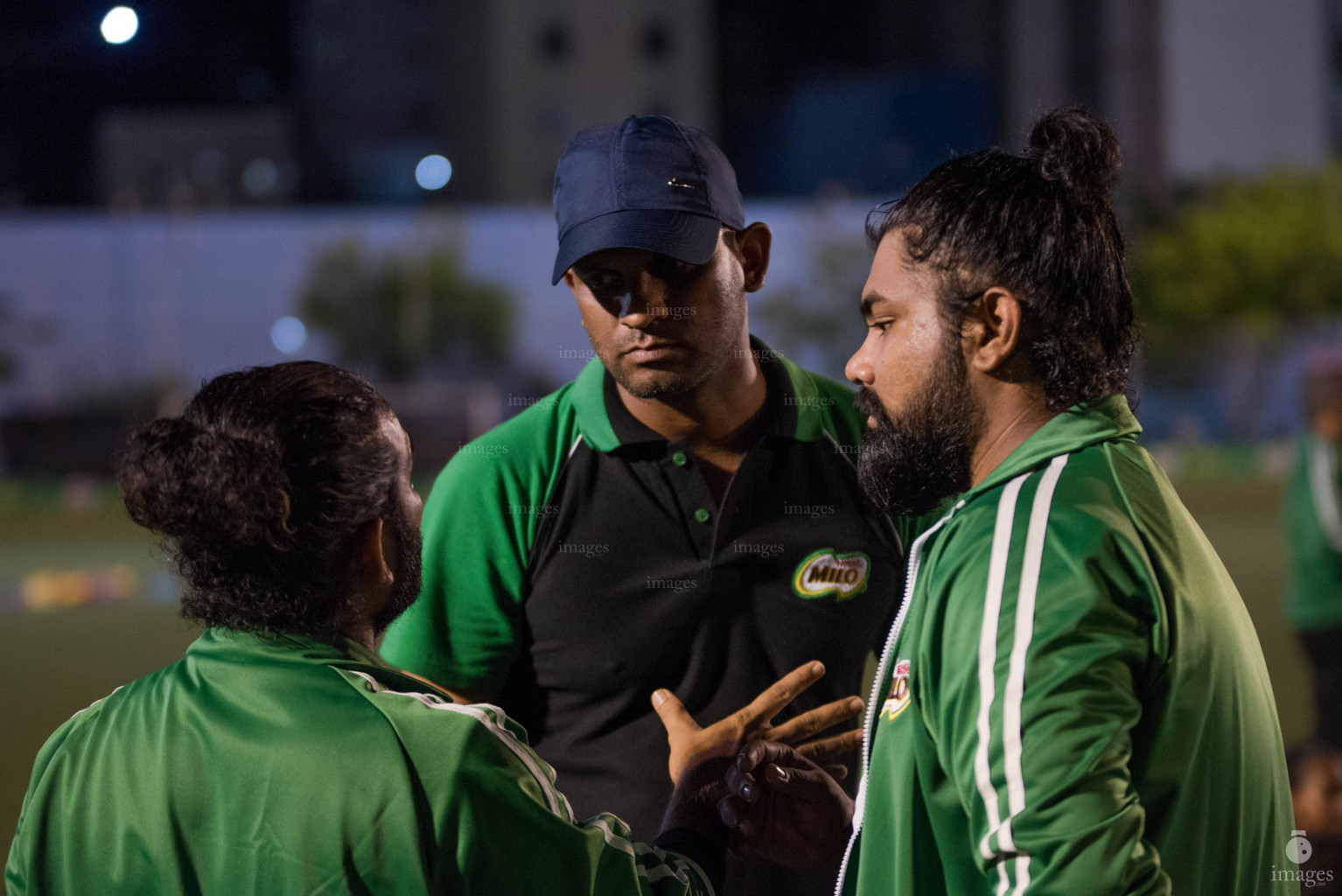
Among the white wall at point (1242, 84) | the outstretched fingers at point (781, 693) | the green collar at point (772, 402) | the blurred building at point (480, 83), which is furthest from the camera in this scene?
the white wall at point (1242, 84)

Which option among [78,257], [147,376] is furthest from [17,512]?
[78,257]

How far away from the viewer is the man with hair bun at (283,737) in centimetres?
121

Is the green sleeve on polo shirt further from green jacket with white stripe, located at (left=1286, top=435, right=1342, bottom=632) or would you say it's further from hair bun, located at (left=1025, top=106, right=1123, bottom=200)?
green jacket with white stripe, located at (left=1286, top=435, right=1342, bottom=632)

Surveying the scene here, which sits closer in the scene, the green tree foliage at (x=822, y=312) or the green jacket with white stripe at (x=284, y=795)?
the green jacket with white stripe at (x=284, y=795)

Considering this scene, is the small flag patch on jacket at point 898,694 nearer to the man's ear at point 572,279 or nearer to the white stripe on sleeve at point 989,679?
the white stripe on sleeve at point 989,679

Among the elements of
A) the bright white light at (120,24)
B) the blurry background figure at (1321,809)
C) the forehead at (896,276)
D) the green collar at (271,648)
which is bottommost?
the blurry background figure at (1321,809)

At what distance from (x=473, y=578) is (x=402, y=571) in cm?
37

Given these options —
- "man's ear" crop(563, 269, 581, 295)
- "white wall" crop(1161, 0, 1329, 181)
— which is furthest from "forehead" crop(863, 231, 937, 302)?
"white wall" crop(1161, 0, 1329, 181)

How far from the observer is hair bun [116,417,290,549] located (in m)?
1.25

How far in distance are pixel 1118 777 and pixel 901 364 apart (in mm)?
529

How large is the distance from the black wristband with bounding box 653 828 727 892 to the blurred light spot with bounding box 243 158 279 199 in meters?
25.8

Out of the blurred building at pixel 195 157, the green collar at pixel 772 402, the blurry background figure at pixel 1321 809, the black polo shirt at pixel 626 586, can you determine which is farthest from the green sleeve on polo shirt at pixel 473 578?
the blurred building at pixel 195 157

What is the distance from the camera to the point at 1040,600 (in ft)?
3.66

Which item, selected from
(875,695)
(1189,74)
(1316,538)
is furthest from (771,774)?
(1189,74)
